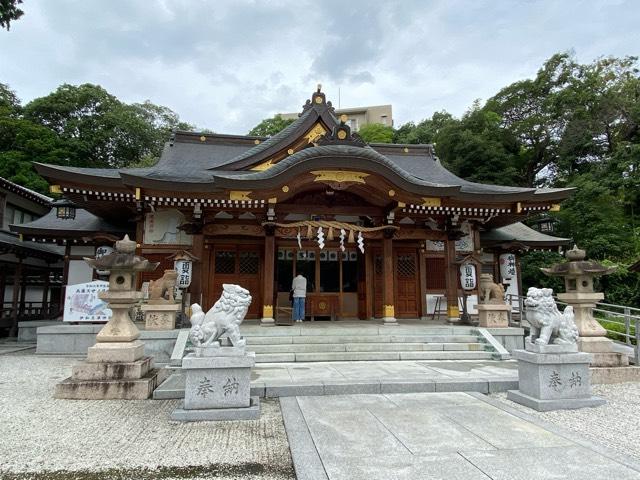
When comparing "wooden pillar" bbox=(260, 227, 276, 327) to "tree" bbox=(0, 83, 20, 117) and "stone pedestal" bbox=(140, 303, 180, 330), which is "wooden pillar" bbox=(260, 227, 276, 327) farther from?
"tree" bbox=(0, 83, 20, 117)

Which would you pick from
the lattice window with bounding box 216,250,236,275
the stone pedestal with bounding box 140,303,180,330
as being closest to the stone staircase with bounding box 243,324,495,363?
the stone pedestal with bounding box 140,303,180,330

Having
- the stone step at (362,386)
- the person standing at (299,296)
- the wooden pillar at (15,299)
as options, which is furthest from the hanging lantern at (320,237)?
the wooden pillar at (15,299)

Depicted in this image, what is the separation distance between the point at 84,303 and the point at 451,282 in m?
10.0

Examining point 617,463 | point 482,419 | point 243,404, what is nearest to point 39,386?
point 243,404

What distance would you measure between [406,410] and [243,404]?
6.92ft

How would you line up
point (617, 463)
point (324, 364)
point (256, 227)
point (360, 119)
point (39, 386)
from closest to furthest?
point (617, 463), point (39, 386), point (324, 364), point (256, 227), point (360, 119)

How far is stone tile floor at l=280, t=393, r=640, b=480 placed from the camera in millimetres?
3145

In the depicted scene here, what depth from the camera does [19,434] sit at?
13.5 ft

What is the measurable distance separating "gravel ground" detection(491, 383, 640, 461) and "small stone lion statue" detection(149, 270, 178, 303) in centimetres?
686

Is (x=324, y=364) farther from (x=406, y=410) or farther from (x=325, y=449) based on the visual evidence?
(x=325, y=449)

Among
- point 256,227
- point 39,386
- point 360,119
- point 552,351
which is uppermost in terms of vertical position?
point 360,119

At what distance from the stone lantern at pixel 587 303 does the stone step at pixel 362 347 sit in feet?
7.24

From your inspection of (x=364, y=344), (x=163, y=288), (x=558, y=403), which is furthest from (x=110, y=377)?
(x=558, y=403)

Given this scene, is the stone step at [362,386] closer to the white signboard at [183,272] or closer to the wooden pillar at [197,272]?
the white signboard at [183,272]
